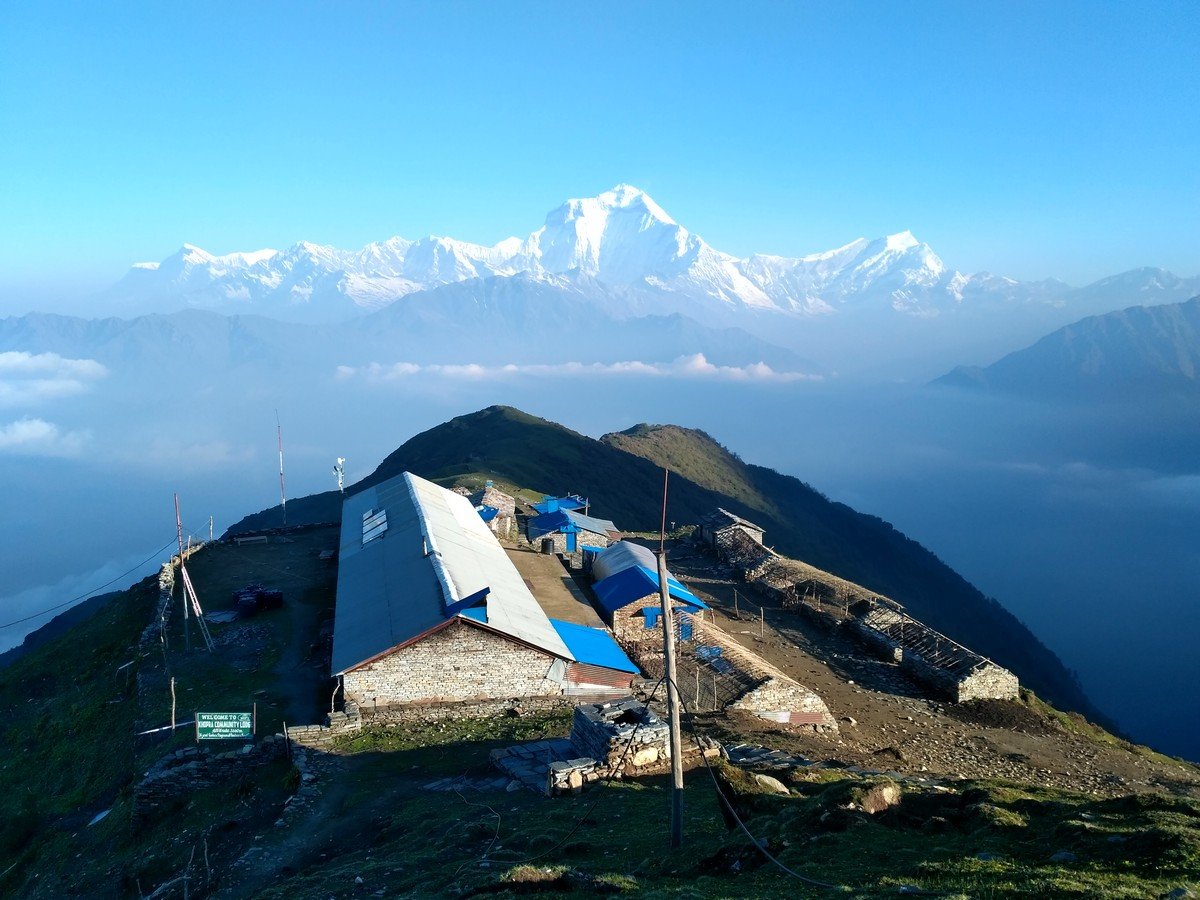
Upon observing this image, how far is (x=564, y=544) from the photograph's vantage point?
1917 inches

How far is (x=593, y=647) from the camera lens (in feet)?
93.7

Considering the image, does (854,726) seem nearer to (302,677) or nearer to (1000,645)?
(302,677)

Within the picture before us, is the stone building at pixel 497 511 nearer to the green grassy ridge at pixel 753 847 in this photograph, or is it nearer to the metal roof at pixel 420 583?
the metal roof at pixel 420 583

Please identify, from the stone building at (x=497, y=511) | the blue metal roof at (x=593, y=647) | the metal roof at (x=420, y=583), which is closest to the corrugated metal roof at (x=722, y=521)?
the stone building at (x=497, y=511)

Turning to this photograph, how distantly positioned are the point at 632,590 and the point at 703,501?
249 ft

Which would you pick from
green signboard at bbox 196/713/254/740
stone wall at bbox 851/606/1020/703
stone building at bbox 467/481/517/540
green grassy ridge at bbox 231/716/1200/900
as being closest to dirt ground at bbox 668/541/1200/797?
stone wall at bbox 851/606/1020/703

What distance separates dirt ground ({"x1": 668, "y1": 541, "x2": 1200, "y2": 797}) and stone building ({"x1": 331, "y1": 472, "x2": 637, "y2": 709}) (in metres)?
5.45

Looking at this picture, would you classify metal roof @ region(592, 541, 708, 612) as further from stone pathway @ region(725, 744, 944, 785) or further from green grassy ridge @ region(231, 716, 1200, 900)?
green grassy ridge @ region(231, 716, 1200, 900)

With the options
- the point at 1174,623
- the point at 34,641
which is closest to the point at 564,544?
the point at 34,641

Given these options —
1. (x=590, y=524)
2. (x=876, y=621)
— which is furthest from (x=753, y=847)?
(x=590, y=524)

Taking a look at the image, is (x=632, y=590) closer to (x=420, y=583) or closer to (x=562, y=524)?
(x=420, y=583)

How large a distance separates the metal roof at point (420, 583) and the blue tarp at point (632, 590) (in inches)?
170

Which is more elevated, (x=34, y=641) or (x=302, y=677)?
(x=302, y=677)

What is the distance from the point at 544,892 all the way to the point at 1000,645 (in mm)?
100815
